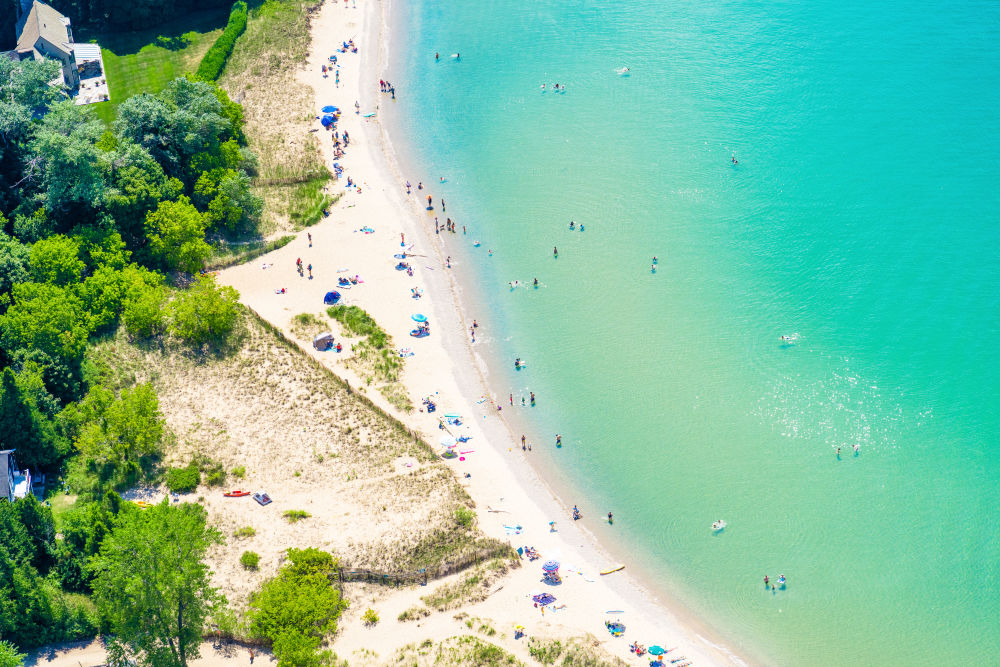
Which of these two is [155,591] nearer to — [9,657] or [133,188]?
[9,657]

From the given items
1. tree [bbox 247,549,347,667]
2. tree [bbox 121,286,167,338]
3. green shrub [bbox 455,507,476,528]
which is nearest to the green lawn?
tree [bbox 121,286,167,338]

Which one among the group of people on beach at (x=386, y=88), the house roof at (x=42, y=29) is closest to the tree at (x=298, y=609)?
the group of people on beach at (x=386, y=88)

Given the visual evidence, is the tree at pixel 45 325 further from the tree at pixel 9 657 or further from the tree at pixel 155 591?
the tree at pixel 9 657

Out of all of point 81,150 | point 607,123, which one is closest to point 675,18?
point 607,123

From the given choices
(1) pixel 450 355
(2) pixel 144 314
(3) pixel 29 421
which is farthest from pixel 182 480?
(1) pixel 450 355

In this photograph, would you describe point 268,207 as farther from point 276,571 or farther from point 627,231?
point 276,571

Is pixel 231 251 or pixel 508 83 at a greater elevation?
pixel 508 83
